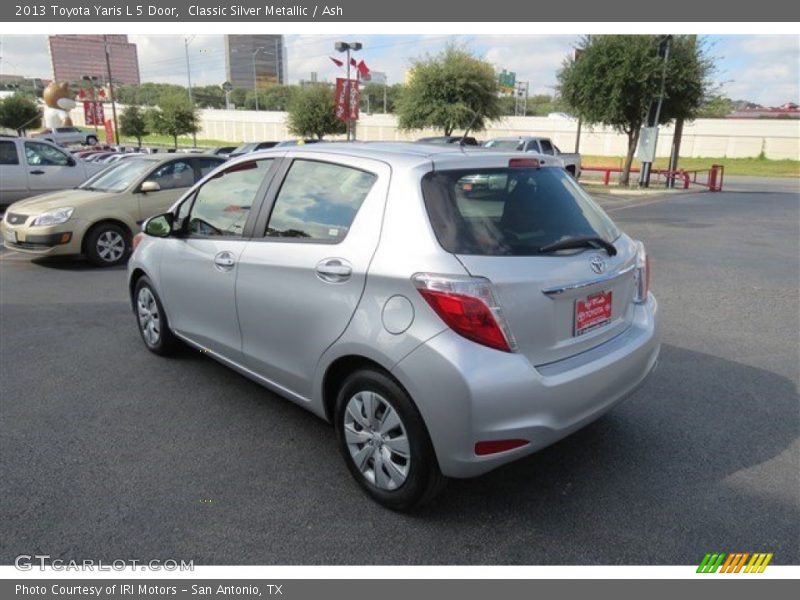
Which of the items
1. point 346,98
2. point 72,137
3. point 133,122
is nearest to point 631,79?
point 346,98

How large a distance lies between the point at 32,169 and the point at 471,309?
41.5 ft

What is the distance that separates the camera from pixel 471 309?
255cm

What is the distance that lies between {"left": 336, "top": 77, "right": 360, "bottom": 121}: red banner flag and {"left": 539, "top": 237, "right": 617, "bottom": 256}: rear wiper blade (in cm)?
2113

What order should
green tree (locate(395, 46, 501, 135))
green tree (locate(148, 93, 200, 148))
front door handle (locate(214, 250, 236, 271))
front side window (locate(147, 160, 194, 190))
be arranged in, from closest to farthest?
front door handle (locate(214, 250, 236, 271)) → front side window (locate(147, 160, 194, 190)) → green tree (locate(395, 46, 501, 135)) → green tree (locate(148, 93, 200, 148))

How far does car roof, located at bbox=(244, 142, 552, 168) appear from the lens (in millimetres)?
2992

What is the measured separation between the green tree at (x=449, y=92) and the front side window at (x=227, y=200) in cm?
2490

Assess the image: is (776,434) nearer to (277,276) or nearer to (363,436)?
(363,436)

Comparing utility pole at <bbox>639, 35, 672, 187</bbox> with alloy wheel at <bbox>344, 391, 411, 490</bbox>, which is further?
utility pole at <bbox>639, 35, 672, 187</bbox>

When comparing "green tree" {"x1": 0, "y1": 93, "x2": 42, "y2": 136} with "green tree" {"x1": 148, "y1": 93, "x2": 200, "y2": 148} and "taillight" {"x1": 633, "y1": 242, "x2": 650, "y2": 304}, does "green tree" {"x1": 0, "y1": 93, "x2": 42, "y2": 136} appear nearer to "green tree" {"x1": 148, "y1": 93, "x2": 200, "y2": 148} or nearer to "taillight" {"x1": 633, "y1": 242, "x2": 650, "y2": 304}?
"green tree" {"x1": 148, "y1": 93, "x2": 200, "y2": 148}

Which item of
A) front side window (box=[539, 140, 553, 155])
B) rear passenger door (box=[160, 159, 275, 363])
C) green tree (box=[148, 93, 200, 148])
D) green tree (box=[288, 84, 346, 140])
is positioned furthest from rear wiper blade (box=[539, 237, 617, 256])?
green tree (box=[148, 93, 200, 148])

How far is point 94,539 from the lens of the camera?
9.01 ft

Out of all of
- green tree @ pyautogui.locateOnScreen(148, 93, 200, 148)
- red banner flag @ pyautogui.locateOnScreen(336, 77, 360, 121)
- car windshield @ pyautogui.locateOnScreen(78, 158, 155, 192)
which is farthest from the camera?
green tree @ pyautogui.locateOnScreen(148, 93, 200, 148)

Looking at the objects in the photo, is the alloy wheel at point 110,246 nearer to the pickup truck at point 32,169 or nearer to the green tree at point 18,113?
the pickup truck at point 32,169

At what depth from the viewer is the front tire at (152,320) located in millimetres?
4809
